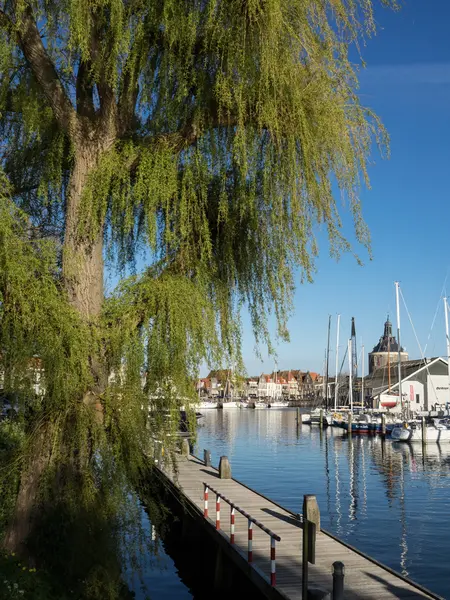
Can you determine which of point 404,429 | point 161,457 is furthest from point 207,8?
point 404,429

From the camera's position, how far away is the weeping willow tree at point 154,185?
765 centimetres

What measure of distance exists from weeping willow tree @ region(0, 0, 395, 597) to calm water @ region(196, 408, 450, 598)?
5458 millimetres

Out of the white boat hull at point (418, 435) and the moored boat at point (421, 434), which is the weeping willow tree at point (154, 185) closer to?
the moored boat at point (421, 434)

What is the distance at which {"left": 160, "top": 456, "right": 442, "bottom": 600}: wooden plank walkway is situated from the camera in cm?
1230

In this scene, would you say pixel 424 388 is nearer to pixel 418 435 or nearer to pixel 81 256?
pixel 418 435

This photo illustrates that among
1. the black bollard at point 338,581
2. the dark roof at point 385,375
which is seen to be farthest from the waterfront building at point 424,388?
the black bollard at point 338,581

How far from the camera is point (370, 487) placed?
130 ft

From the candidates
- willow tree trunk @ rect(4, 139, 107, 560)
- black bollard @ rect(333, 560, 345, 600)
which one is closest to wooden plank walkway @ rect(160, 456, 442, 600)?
black bollard @ rect(333, 560, 345, 600)

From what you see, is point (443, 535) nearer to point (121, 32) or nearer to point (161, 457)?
point (161, 457)

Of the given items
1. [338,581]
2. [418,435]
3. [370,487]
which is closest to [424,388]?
[418,435]

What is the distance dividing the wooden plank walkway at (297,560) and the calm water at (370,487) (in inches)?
128

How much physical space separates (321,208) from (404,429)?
208 feet

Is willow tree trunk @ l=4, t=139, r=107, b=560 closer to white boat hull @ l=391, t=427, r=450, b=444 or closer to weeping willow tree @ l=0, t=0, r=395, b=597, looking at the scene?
weeping willow tree @ l=0, t=0, r=395, b=597

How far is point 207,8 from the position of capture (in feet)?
28.1
